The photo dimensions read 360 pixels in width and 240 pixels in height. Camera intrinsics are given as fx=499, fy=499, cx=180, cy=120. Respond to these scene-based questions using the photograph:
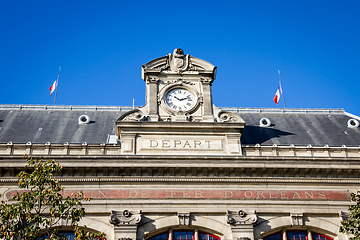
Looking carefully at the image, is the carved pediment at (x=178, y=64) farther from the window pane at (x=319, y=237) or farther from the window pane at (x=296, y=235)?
the window pane at (x=319, y=237)

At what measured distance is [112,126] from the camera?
3550 cm

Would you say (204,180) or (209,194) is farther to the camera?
(204,180)

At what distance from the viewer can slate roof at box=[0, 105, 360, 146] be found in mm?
33812

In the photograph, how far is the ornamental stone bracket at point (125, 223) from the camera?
2727 centimetres

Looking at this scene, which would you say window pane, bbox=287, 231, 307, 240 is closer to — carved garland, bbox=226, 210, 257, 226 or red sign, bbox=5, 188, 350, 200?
red sign, bbox=5, 188, 350, 200

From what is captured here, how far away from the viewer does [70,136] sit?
1334 inches

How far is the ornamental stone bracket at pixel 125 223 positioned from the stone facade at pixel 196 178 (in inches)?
2.1

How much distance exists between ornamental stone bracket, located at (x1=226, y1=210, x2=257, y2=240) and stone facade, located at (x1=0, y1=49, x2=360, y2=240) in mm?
56

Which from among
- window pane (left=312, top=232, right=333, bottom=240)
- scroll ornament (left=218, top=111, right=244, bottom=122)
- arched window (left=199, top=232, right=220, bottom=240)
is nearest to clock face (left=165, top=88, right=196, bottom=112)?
scroll ornament (left=218, top=111, right=244, bottom=122)

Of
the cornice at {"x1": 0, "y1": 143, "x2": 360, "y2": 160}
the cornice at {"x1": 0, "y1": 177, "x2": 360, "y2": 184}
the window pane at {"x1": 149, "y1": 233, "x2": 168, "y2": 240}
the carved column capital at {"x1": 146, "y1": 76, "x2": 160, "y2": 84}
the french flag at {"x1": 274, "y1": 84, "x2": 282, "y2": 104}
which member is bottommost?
the window pane at {"x1": 149, "y1": 233, "x2": 168, "y2": 240}

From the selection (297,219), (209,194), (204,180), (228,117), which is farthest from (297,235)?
(228,117)

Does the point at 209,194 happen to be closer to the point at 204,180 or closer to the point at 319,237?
the point at 204,180

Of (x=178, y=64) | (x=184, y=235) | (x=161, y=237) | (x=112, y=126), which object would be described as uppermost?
(x=178, y=64)

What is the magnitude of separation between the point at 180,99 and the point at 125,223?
30.7 ft
